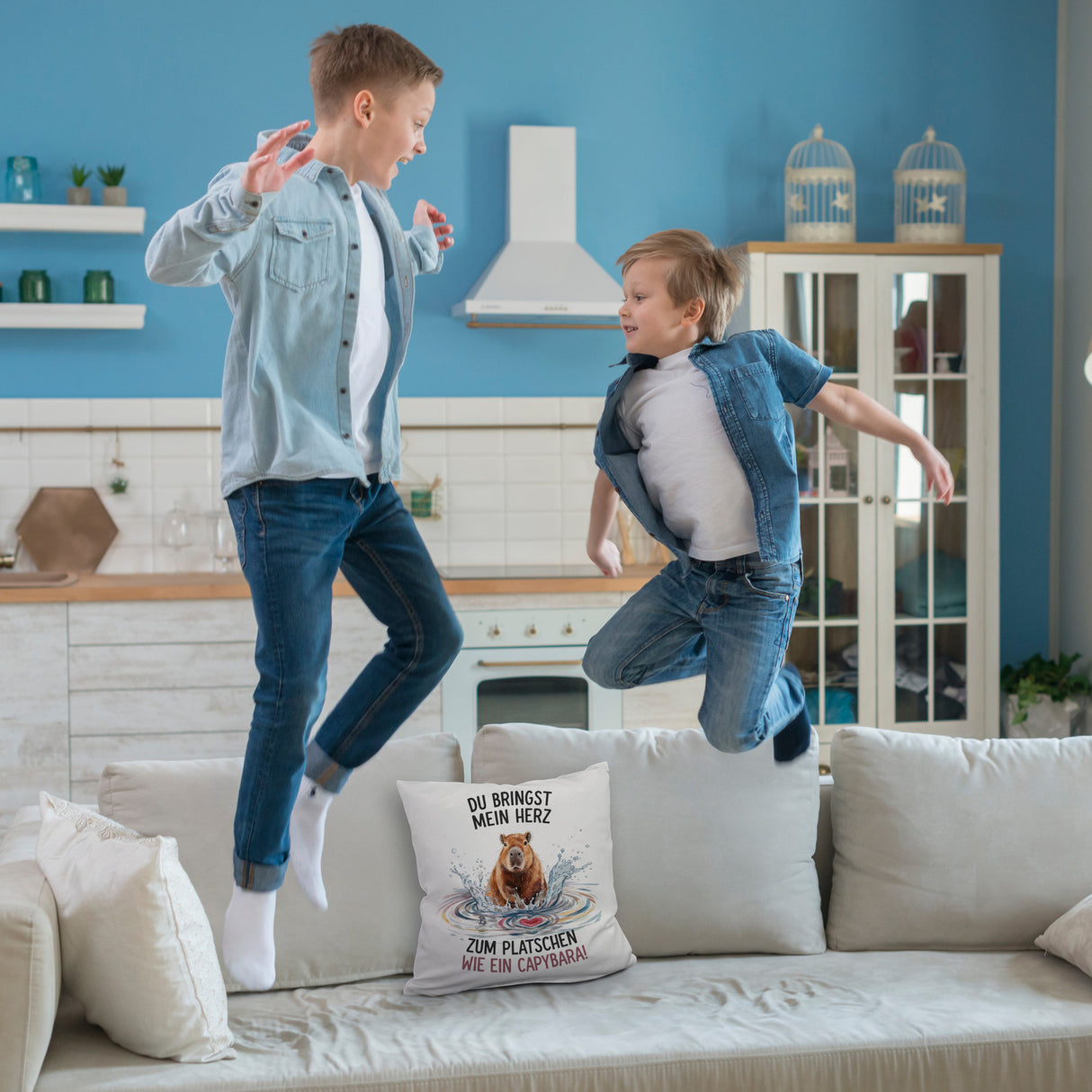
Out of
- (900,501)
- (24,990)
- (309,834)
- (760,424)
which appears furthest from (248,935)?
(900,501)

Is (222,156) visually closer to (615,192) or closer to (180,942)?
(615,192)

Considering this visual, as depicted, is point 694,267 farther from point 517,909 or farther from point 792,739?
point 517,909

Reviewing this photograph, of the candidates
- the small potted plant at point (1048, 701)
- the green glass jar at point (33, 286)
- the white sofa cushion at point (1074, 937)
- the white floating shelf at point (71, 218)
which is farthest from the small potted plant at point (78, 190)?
the small potted plant at point (1048, 701)

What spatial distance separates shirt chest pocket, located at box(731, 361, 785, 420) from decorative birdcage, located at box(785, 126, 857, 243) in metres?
2.58

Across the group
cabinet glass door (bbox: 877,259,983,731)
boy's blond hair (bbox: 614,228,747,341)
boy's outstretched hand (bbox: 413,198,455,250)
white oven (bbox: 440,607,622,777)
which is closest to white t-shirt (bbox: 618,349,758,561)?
boy's blond hair (bbox: 614,228,747,341)

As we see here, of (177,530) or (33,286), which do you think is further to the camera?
(177,530)

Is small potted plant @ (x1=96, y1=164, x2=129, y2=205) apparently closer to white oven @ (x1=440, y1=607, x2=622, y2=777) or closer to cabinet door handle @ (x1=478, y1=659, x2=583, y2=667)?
white oven @ (x1=440, y1=607, x2=622, y2=777)

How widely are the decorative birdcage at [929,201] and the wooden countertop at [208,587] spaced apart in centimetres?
173

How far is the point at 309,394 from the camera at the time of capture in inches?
64.1

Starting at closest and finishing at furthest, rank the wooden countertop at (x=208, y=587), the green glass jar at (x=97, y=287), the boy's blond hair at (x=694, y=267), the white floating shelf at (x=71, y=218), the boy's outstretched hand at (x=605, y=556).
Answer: the boy's blond hair at (x=694, y=267) → the boy's outstretched hand at (x=605, y=556) → the wooden countertop at (x=208, y=587) → the white floating shelf at (x=71, y=218) → the green glass jar at (x=97, y=287)

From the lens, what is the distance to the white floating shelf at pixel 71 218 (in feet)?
13.3

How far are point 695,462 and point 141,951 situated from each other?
3.94 feet

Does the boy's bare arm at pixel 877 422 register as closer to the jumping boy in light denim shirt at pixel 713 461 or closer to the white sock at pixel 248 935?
the jumping boy in light denim shirt at pixel 713 461

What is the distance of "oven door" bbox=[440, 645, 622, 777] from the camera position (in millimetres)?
3891
